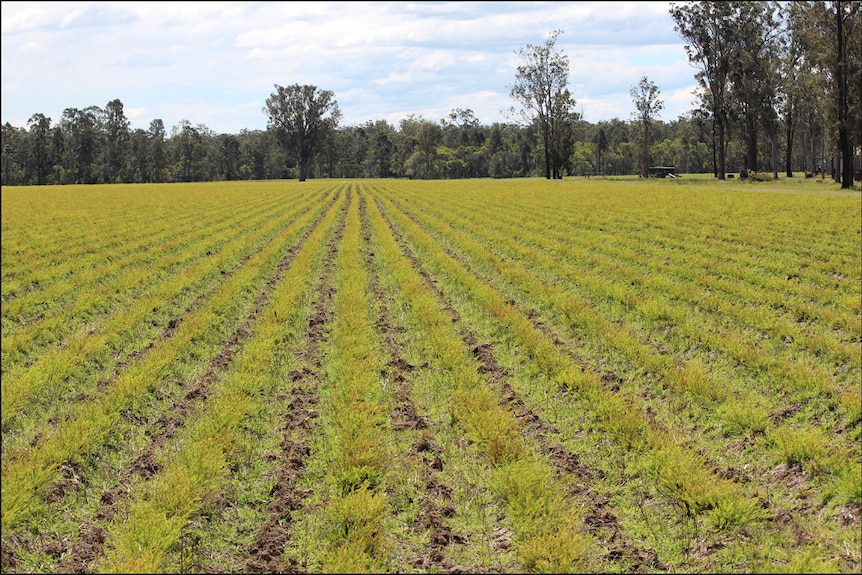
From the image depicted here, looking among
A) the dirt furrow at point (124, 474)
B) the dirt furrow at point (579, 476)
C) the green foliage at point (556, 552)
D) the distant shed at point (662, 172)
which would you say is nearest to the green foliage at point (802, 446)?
the dirt furrow at point (579, 476)

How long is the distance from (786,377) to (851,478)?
2.55 m

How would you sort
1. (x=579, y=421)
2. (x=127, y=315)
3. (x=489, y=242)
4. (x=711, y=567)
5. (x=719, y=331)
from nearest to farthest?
1. (x=711, y=567)
2. (x=579, y=421)
3. (x=719, y=331)
4. (x=127, y=315)
5. (x=489, y=242)

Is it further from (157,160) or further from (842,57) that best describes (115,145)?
(842,57)

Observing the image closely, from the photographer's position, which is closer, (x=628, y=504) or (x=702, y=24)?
(x=628, y=504)

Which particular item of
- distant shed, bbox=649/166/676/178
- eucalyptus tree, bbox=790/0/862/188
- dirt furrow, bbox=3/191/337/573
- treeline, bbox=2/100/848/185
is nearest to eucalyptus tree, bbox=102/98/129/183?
treeline, bbox=2/100/848/185

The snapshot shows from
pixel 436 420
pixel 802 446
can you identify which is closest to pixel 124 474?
pixel 436 420

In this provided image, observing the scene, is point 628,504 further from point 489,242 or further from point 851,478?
point 489,242

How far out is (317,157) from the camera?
14275cm

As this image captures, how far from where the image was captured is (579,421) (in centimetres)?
671

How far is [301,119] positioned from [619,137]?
266 feet

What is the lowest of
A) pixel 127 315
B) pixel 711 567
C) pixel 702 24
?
pixel 711 567

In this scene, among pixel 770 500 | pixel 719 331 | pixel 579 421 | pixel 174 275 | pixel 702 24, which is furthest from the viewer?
pixel 702 24

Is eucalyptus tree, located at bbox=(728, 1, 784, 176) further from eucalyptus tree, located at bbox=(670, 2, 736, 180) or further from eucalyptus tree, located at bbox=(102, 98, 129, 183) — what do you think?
eucalyptus tree, located at bbox=(102, 98, 129, 183)

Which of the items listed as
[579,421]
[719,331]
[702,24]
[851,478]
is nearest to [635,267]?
[719,331]
